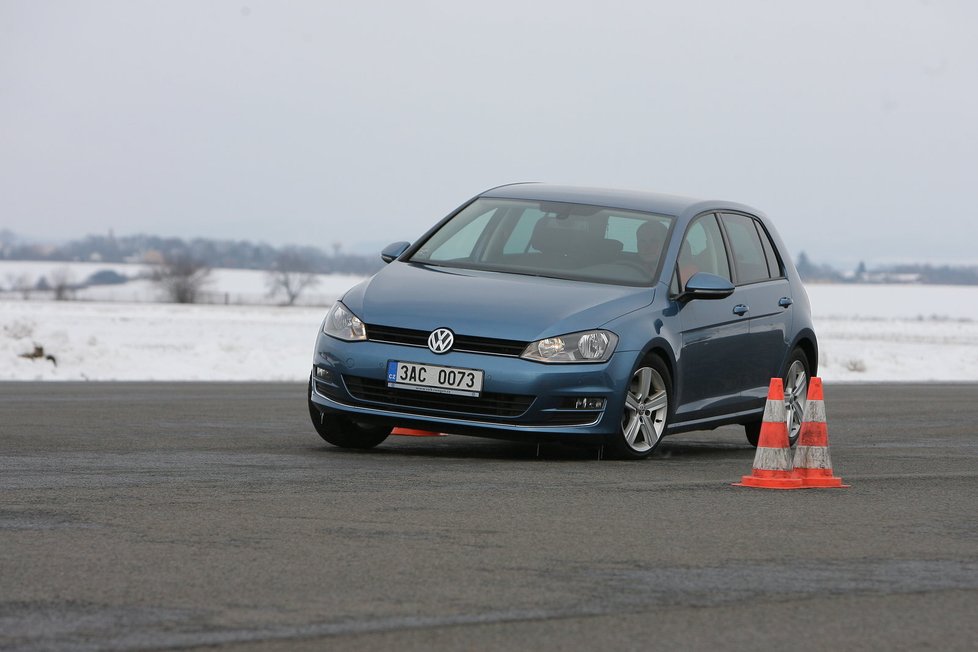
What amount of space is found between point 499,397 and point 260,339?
1592 inches

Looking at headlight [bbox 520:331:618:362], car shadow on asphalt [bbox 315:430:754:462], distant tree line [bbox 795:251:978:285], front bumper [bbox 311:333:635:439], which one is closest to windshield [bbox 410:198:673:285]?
headlight [bbox 520:331:618:362]

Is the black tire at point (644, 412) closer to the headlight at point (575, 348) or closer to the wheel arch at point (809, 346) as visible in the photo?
the headlight at point (575, 348)

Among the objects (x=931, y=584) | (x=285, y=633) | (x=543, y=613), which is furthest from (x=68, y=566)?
(x=931, y=584)

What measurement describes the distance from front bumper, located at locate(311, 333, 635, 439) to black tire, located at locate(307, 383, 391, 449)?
0.45m

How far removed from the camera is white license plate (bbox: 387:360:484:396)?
9.45m

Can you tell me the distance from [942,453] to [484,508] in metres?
5.14

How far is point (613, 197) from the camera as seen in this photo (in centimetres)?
1141

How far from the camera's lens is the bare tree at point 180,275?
452 feet

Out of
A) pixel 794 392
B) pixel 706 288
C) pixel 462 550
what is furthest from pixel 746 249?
pixel 462 550

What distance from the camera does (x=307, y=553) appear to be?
593 centimetres

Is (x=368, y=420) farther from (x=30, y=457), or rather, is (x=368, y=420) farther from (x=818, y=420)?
(x=818, y=420)

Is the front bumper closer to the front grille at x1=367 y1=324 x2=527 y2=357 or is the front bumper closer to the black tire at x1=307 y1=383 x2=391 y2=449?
the front grille at x1=367 y1=324 x2=527 y2=357

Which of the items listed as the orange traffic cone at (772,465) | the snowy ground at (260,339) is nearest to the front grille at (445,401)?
the orange traffic cone at (772,465)

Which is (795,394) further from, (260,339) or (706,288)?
(260,339)
